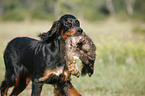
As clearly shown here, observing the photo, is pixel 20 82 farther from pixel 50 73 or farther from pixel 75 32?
pixel 75 32

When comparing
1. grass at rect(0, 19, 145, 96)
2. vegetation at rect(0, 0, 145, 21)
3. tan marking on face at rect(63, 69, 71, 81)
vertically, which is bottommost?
grass at rect(0, 19, 145, 96)

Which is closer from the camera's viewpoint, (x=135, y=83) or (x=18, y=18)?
(x=135, y=83)

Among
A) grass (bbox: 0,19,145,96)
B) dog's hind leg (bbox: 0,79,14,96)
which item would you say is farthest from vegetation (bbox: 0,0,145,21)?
dog's hind leg (bbox: 0,79,14,96)

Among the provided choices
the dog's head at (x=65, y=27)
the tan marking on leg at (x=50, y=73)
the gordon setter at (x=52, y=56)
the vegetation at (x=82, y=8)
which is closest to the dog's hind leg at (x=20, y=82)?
the gordon setter at (x=52, y=56)

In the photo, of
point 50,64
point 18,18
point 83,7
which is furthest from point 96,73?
point 83,7

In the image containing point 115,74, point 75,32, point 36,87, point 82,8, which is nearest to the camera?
point 75,32

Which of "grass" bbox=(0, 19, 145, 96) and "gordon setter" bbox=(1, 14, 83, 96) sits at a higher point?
"gordon setter" bbox=(1, 14, 83, 96)

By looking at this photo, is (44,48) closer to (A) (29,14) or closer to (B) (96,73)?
(B) (96,73)

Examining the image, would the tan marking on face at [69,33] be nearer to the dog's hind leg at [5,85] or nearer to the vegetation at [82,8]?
the dog's hind leg at [5,85]

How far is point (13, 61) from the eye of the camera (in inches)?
198

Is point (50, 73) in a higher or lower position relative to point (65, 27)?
lower

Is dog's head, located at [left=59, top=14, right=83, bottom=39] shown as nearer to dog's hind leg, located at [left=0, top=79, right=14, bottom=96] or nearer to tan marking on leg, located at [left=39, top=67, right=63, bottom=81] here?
tan marking on leg, located at [left=39, top=67, right=63, bottom=81]

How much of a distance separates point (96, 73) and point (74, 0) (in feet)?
106

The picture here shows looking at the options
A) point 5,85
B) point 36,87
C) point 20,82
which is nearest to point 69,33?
point 36,87
